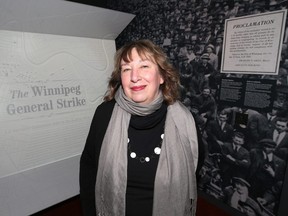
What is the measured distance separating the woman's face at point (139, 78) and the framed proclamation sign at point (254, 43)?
0.78 m

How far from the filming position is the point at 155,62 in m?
1.09

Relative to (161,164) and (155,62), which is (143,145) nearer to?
(161,164)

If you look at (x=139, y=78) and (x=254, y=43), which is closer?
(x=139, y=78)

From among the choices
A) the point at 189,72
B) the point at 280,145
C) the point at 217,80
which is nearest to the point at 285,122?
the point at 280,145

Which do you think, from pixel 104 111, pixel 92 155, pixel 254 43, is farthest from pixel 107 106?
pixel 254 43

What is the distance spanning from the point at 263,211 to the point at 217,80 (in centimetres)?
104

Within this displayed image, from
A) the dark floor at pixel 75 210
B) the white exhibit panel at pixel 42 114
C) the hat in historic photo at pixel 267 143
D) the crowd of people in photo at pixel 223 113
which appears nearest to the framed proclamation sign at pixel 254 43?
the crowd of people in photo at pixel 223 113

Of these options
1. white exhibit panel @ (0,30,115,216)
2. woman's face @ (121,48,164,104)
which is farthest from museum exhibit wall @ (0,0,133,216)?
woman's face @ (121,48,164,104)

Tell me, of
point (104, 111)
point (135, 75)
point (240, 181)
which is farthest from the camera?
point (240, 181)

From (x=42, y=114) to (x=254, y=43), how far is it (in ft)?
5.11

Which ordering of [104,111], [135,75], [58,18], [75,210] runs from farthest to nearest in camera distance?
[75,210] → [58,18] → [104,111] → [135,75]

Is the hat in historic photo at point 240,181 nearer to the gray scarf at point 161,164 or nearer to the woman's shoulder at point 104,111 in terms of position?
the gray scarf at point 161,164

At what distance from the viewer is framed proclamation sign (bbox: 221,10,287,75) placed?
134 cm

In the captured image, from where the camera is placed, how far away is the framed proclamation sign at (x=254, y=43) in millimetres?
1343
